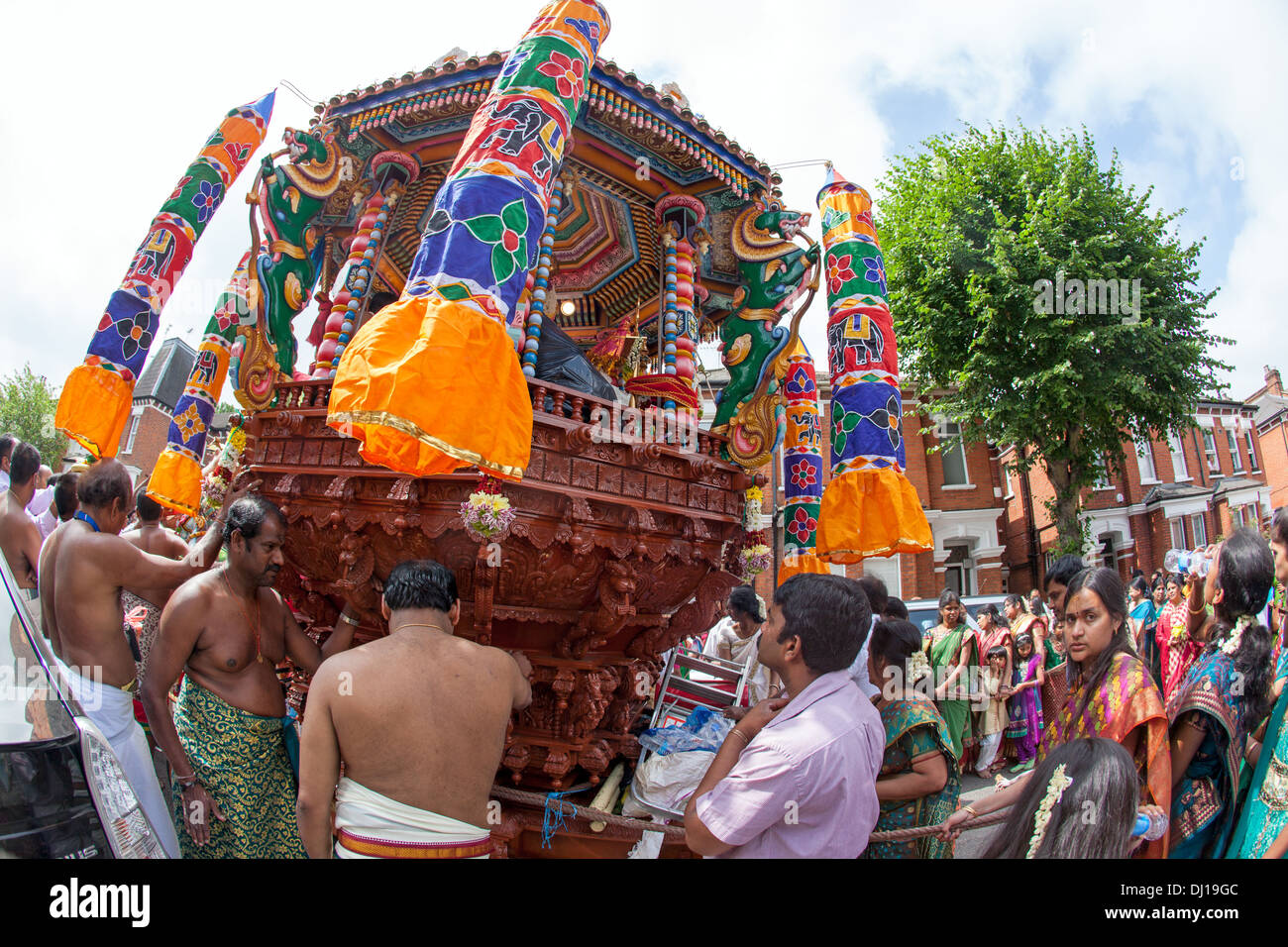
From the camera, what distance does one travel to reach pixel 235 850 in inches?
144

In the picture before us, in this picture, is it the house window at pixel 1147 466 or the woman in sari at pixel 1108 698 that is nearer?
the woman in sari at pixel 1108 698

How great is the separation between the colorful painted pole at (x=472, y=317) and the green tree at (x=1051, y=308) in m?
14.2

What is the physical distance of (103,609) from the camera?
3.95 meters

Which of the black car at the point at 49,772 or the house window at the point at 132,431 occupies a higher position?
the house window at the point at 132,431

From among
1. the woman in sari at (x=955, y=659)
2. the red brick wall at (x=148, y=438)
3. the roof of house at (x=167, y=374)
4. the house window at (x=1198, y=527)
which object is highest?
the roof of house at (x=167, y=374)

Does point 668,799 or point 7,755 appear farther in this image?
point 668,799

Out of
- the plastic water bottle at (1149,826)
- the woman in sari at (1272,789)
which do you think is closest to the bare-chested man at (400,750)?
the plastic water bottle at (1149,826)

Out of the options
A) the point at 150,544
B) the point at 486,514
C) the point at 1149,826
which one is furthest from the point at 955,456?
the point at 150,544

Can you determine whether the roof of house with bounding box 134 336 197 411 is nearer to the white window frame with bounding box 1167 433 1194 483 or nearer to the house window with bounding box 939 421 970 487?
Result: the house window with bounding box 939 421 970 487

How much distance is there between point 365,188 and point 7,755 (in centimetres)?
539

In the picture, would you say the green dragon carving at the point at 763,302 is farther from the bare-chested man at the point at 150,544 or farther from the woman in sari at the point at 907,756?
the bare-chested man at the point at 150,544

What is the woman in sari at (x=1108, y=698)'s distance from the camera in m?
2.66
